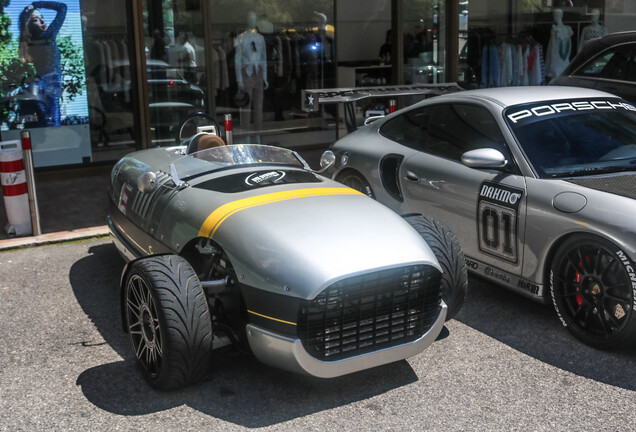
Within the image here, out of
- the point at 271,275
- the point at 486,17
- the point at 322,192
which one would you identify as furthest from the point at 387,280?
the point at 486,17

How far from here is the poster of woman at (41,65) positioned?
1049 centimetres

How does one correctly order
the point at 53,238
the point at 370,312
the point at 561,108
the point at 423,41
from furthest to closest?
the point at 423,41 < the point at 53,238 < the point at 561,108 < the point at 370,312

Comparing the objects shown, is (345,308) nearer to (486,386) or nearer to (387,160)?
(486,386)

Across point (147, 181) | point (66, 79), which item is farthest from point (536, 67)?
point (147, 181)

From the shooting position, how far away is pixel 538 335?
496cm

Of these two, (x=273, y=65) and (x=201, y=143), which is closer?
(x=201, y=143)

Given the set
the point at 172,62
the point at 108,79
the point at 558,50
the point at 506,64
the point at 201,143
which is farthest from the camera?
the point at 558,50

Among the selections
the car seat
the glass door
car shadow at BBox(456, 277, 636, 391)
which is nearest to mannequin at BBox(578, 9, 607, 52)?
the glass door

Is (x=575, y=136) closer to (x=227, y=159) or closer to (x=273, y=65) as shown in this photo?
(x=227, y=159)

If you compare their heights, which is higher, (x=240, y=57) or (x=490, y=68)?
(x=240, y=57)

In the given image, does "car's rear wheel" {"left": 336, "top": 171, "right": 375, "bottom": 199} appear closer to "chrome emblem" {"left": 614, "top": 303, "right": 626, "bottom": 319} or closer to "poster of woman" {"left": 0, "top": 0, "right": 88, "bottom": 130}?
"chrome emblem" {"left": 614, "top": 303, "right": 626, "bottom": 319}

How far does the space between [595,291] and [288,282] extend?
79.2 inches

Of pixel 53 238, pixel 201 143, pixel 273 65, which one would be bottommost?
pixel 53 238

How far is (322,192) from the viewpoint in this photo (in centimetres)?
487
